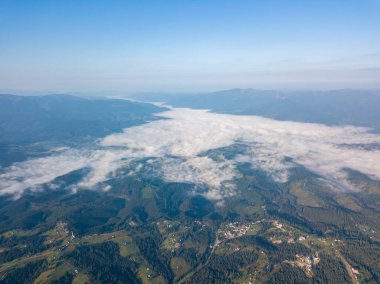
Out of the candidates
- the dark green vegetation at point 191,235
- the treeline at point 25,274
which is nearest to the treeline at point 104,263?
the dark green vegetation at point 191,235

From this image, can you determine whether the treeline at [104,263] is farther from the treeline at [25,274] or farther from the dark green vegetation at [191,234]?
the treeline at [25,274]

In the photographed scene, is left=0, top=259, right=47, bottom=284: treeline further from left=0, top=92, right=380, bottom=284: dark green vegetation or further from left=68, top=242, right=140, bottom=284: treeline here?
left=68, top=242, right=140, bottom=284: treeline

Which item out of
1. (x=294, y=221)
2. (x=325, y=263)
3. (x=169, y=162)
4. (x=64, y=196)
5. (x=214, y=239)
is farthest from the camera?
(x=169, y=162)

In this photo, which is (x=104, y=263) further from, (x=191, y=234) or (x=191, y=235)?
(x=191, y=234)

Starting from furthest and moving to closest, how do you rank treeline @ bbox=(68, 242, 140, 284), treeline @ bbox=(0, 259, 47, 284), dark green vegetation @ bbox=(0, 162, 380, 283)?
1. dark green vegetation @ bbox=(0, 162, 380, 283)
2. treeline @ bbox=(68, 242, 140, 284)
3. treeline @ bbox=(0, 259, 47, 284)

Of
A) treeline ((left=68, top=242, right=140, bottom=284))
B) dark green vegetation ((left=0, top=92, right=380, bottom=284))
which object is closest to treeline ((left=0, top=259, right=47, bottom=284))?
dark green vegetation ((left=0, top=92, right=380, bottom=284))

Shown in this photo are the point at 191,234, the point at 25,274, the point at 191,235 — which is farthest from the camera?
the point at 191,234

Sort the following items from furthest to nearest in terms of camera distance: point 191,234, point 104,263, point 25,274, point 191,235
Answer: point 191,234
point 191,235
point 104,263
point 25,274

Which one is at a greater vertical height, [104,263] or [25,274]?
[25,274]

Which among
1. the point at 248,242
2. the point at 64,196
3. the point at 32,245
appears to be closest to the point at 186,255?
the point at 248,242

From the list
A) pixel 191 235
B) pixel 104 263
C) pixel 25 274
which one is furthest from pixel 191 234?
pixel 25 274

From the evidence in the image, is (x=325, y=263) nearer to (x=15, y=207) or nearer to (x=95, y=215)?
(x=95, y=215)
